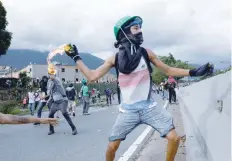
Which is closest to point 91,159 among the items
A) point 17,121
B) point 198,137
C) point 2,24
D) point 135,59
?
point 198,137

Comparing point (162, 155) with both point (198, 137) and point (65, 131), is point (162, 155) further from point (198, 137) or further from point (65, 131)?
point (65, 131)

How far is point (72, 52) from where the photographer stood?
4.95 m

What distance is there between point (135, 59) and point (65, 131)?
775cm

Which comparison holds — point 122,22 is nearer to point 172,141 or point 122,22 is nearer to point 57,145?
point 172,141

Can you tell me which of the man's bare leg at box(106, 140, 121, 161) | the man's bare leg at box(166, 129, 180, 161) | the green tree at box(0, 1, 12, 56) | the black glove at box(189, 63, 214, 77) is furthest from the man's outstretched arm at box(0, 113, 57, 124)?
the green tree at box(0, 1, 12, 56)

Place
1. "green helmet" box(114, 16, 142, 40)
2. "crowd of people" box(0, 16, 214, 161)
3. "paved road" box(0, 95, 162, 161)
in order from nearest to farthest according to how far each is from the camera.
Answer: "crowd of people" box(0, 16, 214, 161) < "green helmet" box(114, 16, 142, 40) < "paved road" box(0, 95, 162, 161)

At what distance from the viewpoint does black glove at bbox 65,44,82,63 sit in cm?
494

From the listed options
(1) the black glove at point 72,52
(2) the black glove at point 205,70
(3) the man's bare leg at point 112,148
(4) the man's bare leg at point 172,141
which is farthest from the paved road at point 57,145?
(2) the black glove at point 205,70

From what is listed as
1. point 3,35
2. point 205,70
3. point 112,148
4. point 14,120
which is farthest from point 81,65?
point 3,35

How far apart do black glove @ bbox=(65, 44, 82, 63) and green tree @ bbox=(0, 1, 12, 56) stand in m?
38.4

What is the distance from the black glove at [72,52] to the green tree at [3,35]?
3838cm

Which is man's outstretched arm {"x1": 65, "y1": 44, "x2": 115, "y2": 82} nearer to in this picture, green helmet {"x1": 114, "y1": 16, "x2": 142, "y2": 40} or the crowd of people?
the crowd of people

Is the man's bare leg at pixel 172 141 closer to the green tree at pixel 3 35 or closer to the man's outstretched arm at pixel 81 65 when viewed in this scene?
the man's outstretched arm at pixel 81 65

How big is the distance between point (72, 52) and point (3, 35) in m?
38.9
